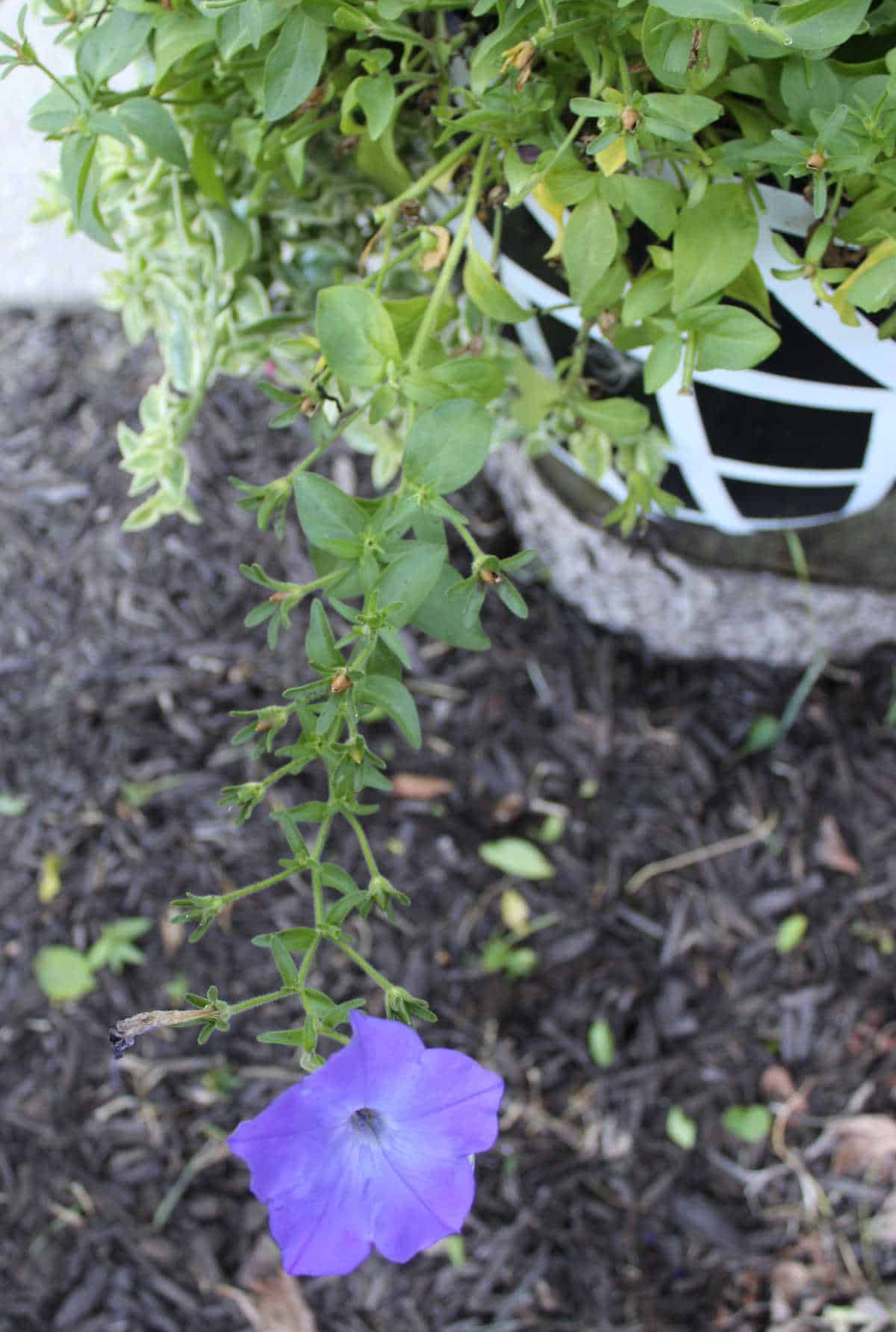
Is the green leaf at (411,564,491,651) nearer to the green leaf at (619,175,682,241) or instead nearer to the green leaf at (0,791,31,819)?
the green leaf at (619,175,682,241)

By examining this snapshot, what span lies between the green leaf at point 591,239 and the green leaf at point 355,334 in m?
0.12

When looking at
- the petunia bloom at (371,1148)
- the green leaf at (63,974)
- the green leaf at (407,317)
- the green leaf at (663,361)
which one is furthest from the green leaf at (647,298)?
the green leaf at (63,974)

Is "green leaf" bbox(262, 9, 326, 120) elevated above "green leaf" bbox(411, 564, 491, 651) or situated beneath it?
elevated above

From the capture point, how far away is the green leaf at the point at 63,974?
1478 millimetres

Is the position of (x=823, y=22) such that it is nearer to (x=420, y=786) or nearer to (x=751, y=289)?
(x=751, y=289)

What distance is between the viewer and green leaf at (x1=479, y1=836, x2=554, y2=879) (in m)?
1.48

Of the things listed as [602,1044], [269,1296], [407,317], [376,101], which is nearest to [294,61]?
[376,101]

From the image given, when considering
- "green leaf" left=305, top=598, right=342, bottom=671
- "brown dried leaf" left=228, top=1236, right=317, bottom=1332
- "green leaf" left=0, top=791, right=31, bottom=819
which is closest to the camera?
"green leaf" left=305, top=598, right=342, bottom=671

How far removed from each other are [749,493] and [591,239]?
401 millimetres

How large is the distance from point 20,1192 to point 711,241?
50.1 inches

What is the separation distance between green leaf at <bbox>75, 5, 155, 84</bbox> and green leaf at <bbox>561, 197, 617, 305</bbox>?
281 millimetres

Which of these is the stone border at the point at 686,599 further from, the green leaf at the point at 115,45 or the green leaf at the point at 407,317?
the green leaf at the point at 115,45

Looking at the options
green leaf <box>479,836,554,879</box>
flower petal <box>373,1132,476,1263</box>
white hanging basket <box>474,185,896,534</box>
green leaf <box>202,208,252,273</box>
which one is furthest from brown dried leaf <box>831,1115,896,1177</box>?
green leaf <box>202,208,252,273</box>

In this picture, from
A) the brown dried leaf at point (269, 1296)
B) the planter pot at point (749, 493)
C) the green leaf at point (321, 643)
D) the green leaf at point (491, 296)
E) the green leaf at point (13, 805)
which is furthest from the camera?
the green leaf at point (13, 805)
